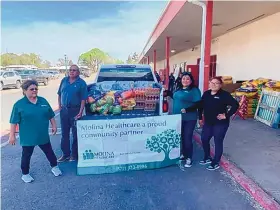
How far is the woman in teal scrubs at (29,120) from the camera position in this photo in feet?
12.4

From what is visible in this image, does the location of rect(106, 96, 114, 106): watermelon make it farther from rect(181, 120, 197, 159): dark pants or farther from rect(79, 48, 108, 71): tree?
rect(79, 48, 108, 71): tree

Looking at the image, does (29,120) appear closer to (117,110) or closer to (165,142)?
(117,110)

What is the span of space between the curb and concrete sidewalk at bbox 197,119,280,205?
0.25ft

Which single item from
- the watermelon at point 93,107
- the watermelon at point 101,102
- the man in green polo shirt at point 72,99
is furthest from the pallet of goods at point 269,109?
the man in green polo shirt at point 72,99

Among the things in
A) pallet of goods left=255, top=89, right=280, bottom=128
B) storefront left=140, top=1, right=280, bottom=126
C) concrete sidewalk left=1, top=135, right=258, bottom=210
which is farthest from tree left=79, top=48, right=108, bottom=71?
concrete sidewalk left=1, top=135, right=258, bottom=210

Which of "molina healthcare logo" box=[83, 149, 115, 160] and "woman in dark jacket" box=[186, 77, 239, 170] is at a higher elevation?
"woman in dark jacket" box=[186, 77, 239, 170]

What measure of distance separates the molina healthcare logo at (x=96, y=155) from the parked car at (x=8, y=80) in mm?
22633

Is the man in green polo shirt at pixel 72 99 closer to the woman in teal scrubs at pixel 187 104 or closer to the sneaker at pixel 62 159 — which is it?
the sneaker at pixel 62 159

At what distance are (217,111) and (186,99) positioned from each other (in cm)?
58

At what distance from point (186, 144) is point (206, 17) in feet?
13.7

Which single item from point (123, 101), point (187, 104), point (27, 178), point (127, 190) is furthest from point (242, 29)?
point (27, 178)

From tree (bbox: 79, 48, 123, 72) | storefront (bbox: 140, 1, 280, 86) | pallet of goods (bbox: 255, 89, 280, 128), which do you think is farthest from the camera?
tree (bbox: 79, 48, 123, 72)

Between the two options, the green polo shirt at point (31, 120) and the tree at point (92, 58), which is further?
the tree at point (92, 58)

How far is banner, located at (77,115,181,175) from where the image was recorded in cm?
426
